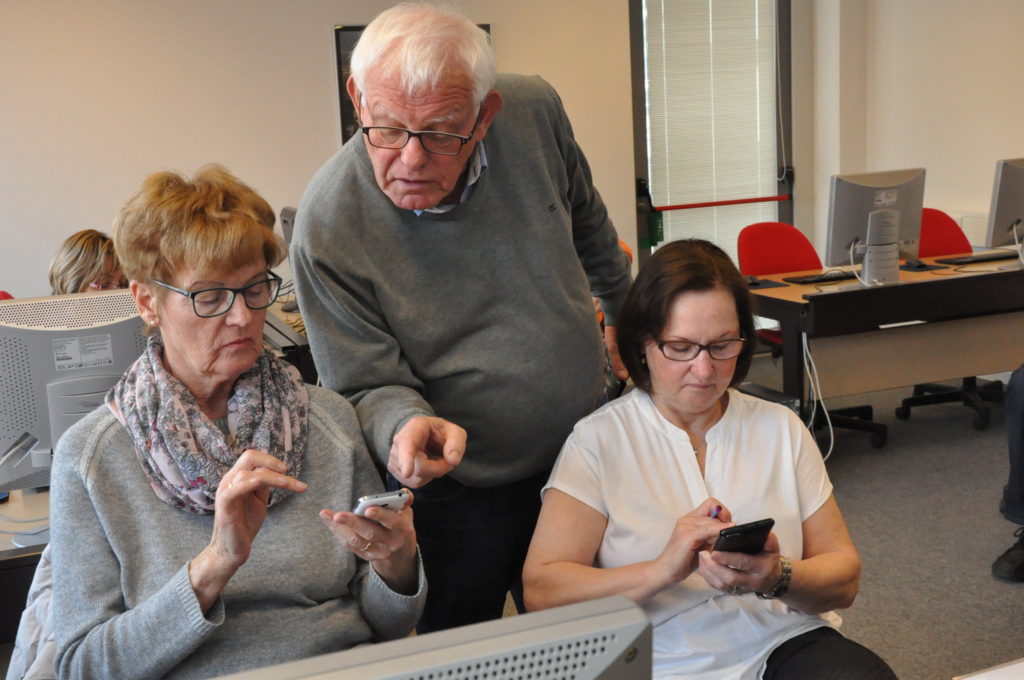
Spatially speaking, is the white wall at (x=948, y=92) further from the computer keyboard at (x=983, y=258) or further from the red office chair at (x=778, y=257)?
the red office chair at (x=778, y=257)

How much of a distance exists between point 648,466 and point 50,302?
53.5 inches

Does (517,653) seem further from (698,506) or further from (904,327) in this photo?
(904,327)

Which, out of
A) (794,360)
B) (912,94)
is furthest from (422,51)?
(912,94)

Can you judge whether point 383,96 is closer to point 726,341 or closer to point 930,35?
point 726,341

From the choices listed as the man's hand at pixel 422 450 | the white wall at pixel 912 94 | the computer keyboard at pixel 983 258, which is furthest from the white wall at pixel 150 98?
the man's hand at pixel 422 450

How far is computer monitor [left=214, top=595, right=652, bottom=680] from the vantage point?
70cm

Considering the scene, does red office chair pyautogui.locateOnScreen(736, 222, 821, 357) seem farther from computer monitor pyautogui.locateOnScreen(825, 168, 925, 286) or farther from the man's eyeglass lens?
the man's eyeglass lens

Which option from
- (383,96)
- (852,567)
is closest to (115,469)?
(383,96)

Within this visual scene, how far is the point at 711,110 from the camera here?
6422mm

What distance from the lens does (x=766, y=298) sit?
14.5 ft

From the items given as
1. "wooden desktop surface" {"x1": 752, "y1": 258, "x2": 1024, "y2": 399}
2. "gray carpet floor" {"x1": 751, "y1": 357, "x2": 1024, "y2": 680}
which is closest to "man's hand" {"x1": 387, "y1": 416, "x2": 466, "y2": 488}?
"gray carpet floor" {"x1": 751, "y1": 357, "x2": 1024, "y2": 680}

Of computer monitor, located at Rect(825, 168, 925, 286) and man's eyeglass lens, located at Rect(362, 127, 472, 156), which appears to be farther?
computer monitor, located at Rect(825, 168, 925, 286)

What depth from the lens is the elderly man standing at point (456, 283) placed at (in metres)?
1.59

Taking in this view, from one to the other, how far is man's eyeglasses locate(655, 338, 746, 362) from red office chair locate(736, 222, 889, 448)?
3156 mm
